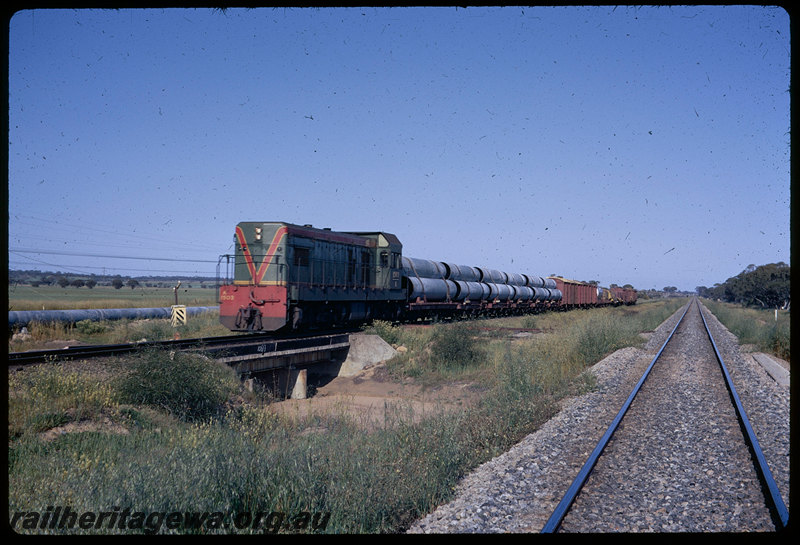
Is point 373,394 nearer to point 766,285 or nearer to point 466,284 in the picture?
point 466,284

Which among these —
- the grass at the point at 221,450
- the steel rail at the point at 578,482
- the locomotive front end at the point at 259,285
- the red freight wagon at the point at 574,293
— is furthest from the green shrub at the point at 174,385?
the red freight wagon at the point at 574,293

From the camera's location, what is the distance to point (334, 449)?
6992 mm

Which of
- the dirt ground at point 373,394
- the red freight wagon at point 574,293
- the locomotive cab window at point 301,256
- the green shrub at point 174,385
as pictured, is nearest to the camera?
the green shrub at point 174,385

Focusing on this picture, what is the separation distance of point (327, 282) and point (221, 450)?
14.1 metres

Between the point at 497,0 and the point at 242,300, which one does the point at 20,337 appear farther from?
the point at 497,0

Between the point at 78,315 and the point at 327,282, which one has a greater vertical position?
the point at 327,282

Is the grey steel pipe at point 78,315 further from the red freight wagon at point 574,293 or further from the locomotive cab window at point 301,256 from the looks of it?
the red freight wagon at point 574,293

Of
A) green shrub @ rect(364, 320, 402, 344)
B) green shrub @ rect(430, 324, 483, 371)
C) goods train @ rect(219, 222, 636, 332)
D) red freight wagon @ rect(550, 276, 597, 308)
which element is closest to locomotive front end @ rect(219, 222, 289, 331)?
goods train @ rect(219, 222, 636, 332)

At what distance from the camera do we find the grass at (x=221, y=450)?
200 inches

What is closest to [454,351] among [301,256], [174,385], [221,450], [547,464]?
[301,256]

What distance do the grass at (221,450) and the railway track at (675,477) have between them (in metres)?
1.43

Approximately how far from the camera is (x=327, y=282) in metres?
20.5

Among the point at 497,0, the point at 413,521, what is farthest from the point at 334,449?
the point at 497,0

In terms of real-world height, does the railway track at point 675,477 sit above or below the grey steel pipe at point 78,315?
below
